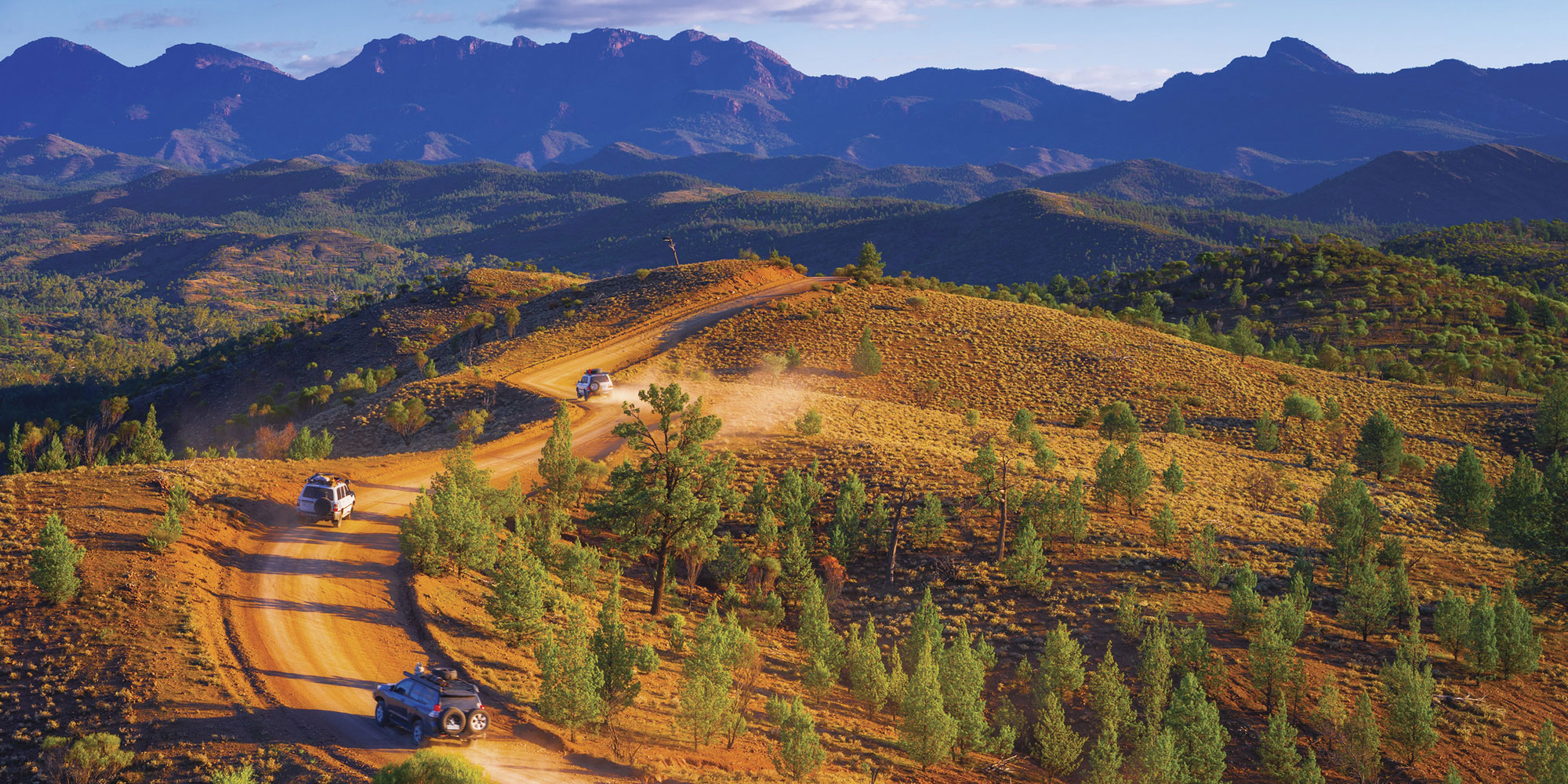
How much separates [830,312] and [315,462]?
4128 cm

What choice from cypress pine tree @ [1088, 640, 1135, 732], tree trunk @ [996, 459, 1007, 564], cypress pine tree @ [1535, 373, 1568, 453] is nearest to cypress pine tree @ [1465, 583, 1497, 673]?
cypress pine tree @ [1088, 640, 1135, 732]

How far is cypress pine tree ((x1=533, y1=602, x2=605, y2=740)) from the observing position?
17.7 metres

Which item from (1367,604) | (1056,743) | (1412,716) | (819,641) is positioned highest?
(1367,604)

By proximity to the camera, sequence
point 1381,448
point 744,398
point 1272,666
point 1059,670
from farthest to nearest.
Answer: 1. point 744,398
2. point 1381,448
3. point 1272,666
4. point 1059,670

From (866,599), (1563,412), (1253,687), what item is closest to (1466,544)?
(1253,687)

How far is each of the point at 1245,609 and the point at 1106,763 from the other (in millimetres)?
10750

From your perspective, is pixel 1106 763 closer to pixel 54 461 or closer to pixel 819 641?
pixel 819 641

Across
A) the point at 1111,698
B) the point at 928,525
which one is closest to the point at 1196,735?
the point at 1111,698

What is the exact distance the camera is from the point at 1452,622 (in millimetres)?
26891

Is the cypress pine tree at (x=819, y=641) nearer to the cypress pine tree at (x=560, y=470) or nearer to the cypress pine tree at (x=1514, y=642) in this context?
the cypress pine tree at (x=560, y=470)

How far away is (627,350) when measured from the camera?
6044 cm

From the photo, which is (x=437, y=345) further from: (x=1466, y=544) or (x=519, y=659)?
(x=1466, y=544)

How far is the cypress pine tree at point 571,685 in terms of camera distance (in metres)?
17.7

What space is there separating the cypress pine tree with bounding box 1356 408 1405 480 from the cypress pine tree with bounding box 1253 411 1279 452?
170 inches
